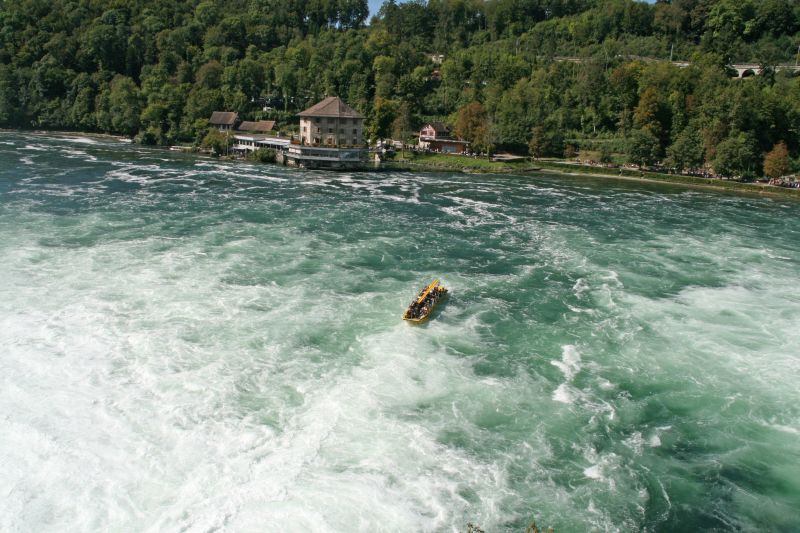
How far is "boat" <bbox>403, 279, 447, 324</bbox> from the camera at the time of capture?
25094mm

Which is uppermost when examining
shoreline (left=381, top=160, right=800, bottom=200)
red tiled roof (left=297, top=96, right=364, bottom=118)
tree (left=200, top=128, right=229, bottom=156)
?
red tiled roof (left=297, top=96, right=364, bottom=118)

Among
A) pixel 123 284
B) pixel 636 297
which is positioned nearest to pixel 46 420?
pixel 123 284

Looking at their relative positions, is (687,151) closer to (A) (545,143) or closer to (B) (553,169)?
(B) (553,169)

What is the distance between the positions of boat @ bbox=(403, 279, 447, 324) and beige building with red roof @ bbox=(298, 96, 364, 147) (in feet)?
168

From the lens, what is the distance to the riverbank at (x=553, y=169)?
68312 millimetres

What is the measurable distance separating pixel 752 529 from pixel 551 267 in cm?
2069

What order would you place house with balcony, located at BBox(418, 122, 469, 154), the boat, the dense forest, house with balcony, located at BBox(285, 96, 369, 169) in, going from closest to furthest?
the boat < house with balcony, located at BBox(285, 96, 369, 169) < the dense forest < house with balcony, located at BBox(418, 122, 469, 154)

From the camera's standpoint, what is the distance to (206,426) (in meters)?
17.7

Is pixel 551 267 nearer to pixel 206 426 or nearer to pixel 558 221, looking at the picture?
pixel 558 221

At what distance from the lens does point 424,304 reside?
26000mm

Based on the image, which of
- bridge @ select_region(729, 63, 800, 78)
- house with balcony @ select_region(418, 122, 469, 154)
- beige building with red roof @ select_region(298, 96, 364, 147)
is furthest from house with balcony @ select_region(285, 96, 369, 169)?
bridge @ select_region(729, 63, 800, 78)

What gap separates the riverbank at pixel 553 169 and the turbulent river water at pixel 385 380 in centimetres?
2959

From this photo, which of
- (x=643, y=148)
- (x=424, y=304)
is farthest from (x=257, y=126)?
(x=424, y=304)

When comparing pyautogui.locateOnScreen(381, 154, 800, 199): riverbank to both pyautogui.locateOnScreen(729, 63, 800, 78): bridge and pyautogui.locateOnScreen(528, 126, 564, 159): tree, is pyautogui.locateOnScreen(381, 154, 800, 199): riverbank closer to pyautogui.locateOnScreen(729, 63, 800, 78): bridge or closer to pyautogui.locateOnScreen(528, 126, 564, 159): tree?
pyautogui.locateOnScreen(528, 126, 564, 159): tree
